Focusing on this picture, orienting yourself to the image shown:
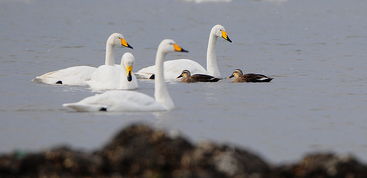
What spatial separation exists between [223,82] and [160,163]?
1232 cm

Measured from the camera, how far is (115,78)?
18.7 metres

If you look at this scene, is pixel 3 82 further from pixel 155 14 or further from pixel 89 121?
pixel 155 14

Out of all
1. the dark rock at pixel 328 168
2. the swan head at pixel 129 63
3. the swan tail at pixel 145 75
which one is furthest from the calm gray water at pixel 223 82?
the dark rock at pixel 328 168

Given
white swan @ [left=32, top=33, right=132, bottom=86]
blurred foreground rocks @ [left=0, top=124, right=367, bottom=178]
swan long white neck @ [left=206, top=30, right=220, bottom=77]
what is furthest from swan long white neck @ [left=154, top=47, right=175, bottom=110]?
blurred foreground rocks @ [left=0, top=124, right=367, bottom=178]

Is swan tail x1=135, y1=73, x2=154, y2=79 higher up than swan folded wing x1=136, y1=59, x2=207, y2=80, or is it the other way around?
swan folded wing x1=136, y1=59, x2=207, y2=80

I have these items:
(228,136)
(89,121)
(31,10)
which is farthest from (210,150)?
(31,10)

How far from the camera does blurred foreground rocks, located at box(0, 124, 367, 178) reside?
7.78 meters

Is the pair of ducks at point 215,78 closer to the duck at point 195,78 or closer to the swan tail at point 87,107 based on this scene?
the duck at point 195,78

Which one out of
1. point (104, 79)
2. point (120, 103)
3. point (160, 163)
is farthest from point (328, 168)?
point (104, 79)

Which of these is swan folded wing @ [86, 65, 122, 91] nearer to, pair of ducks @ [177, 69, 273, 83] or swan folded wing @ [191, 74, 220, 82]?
pair of ducks @ [177, 69, 273, 83]

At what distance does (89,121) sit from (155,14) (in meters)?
34.3

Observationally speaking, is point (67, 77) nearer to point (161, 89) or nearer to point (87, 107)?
point (161, 89)

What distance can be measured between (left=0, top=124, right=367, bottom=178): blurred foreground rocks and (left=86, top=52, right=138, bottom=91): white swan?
962cm

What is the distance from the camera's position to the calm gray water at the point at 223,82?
12.4 m
